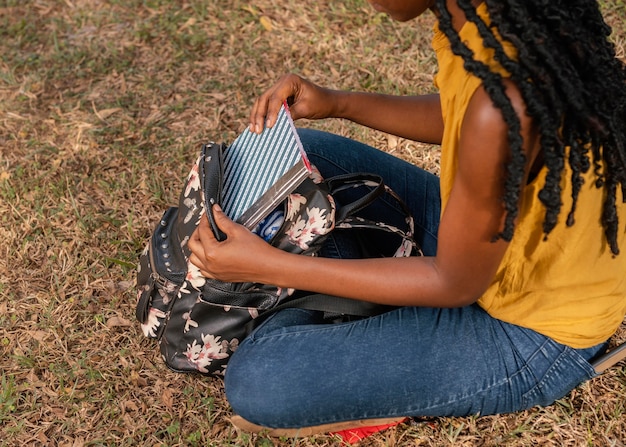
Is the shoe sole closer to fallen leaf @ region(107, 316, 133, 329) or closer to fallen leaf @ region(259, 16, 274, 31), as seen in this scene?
fallen leaf @ region(107, 316, 133, 329)

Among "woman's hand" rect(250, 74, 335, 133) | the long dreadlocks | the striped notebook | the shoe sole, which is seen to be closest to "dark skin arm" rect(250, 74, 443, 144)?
"woman's hand" rect(250, 74, 335, 133)

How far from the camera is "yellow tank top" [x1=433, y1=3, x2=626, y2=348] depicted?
5.22 feet

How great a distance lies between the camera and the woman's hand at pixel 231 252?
6.03ft

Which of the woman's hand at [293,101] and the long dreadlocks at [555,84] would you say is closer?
the long dreadlocks at [555,84]

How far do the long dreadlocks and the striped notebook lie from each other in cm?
55

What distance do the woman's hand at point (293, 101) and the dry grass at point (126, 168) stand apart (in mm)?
895

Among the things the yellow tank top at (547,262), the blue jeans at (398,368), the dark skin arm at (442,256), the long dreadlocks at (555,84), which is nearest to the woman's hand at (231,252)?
the dark skin arm at (442,256)

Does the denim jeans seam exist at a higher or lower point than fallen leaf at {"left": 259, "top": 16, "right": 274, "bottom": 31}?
higher

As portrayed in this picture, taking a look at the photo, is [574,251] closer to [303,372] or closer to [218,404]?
[303,372]

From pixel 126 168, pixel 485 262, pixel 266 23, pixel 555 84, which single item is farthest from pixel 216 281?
pixel 266 23

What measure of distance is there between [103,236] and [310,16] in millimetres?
1817

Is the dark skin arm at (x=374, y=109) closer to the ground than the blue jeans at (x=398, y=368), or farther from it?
farther from it

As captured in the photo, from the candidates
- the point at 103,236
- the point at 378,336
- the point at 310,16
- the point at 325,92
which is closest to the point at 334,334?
the point at 378,336

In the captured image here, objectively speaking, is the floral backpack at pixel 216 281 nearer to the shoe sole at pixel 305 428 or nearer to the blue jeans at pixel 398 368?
the blue jeans at pixel 398 368
